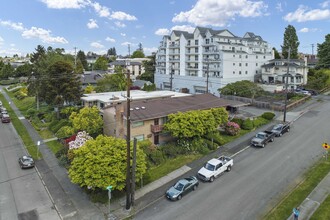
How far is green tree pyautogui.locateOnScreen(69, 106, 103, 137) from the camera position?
33.7m

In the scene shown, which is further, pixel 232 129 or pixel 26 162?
pixel 232 129

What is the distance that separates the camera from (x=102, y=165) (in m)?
20.4

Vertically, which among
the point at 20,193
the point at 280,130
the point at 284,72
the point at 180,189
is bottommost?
the point at 20,193

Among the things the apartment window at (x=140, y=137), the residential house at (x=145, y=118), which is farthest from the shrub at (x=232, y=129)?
the apartment window at (x=140, y=137)

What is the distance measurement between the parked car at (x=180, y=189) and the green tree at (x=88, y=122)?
1681 cm

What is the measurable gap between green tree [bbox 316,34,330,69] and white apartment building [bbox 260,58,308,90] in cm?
776

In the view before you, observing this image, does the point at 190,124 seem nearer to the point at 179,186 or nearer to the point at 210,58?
the point at 179,186

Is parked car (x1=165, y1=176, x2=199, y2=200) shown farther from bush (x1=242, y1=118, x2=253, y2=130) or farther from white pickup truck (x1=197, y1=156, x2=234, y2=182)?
bush (x1=242, y1=118, x2=253, y2=130)

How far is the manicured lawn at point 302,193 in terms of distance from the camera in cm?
1825

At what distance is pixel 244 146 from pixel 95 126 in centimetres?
1994

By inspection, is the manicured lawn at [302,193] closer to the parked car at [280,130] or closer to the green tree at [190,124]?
the parked car at [280,130]

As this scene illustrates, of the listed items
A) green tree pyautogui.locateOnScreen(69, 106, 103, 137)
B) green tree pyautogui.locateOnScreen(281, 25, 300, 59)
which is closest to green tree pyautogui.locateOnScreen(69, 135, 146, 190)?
green tree pyautogui.locateOnScreen(69, 106, 103, 137)

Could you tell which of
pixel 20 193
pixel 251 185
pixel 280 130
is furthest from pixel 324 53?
pixel 20 193

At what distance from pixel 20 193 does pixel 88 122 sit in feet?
42.2
